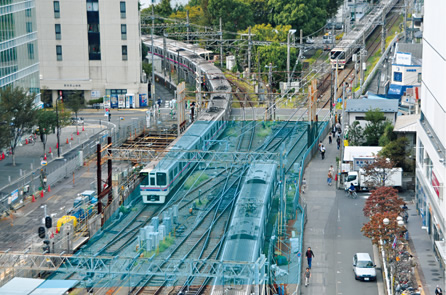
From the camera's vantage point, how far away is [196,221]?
3962cm

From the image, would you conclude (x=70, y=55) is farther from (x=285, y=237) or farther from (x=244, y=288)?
(x=244, y=288)

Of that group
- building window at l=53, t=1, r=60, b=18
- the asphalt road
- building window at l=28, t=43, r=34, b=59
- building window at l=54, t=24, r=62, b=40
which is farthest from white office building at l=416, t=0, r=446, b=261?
building window at l=54, t=24, r=62, b=40

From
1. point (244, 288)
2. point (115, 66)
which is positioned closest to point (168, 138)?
point (115, 66)

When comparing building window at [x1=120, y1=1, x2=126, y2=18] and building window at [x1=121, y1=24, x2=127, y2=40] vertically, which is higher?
building window at [x1=120, y1=1, x2=126, y2=18]

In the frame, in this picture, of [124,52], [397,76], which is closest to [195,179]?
[397,76]

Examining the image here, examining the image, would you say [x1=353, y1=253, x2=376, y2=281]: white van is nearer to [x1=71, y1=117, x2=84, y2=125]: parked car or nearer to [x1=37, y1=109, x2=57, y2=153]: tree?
[x1=37, y1=109, x2=57, y2=153]: tree

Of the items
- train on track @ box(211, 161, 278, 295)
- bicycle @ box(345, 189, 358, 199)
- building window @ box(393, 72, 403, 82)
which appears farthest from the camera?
building window @ box(393, 72, 403, 82)

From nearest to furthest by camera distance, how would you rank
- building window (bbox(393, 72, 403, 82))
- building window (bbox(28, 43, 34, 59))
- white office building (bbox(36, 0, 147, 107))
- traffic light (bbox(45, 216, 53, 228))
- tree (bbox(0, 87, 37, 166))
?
traffic light (bbox(45, 216, 53, 228))
tree (bbox(0, 87, 37, 166))
building window (bbox(28, 43, 34, 59))
building window (bbox(393, 72, 403, 82))
white office building (bbox(36, 0, 147, 107))

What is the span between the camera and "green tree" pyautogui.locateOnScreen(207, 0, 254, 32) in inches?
3844

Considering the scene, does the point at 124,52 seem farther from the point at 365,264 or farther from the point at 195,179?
the point at 365,264

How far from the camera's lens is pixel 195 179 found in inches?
1829

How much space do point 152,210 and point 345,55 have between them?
1760 inches

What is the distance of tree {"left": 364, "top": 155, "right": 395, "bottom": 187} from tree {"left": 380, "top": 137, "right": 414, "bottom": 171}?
308 centimetres

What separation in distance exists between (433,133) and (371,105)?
17803mm
